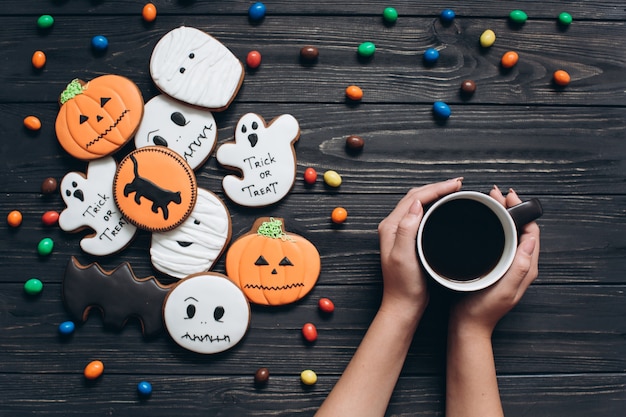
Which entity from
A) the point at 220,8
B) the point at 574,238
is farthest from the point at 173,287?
the point at 574,238

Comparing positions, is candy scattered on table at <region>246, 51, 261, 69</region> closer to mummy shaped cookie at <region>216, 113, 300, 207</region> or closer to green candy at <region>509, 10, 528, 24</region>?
mummy shaped cookie at <region>216, 113, 300, 207</region>

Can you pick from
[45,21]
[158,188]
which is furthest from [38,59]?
[158,188]

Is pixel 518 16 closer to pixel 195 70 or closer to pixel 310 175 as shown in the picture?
pixel 310 175

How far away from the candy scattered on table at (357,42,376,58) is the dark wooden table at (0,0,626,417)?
0.02m

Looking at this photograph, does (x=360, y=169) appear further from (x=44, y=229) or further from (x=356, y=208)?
(x=44, y=229)

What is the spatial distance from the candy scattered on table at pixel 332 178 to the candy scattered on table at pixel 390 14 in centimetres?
29

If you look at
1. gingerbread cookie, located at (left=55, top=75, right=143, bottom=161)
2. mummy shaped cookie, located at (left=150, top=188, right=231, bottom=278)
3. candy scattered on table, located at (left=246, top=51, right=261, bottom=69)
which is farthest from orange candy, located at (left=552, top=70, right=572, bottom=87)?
gingerbread cookie, located at (left=55, top=75, right=143, bottom=161)

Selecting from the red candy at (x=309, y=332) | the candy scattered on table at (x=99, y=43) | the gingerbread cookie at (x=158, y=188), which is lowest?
the red candy at (x=309, y=332)

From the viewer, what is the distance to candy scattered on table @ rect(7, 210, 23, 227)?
35.9 inches

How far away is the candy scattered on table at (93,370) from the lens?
90 cm

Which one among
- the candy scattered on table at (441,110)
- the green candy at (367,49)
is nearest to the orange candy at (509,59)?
the candy scattered on table at (441,110)

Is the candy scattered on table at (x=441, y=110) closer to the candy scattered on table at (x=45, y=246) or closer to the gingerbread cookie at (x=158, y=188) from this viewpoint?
the gingerbread cookie at (x=158, y=188)

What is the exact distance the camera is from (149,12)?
0.91 meters

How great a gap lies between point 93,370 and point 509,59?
0.91 meters
